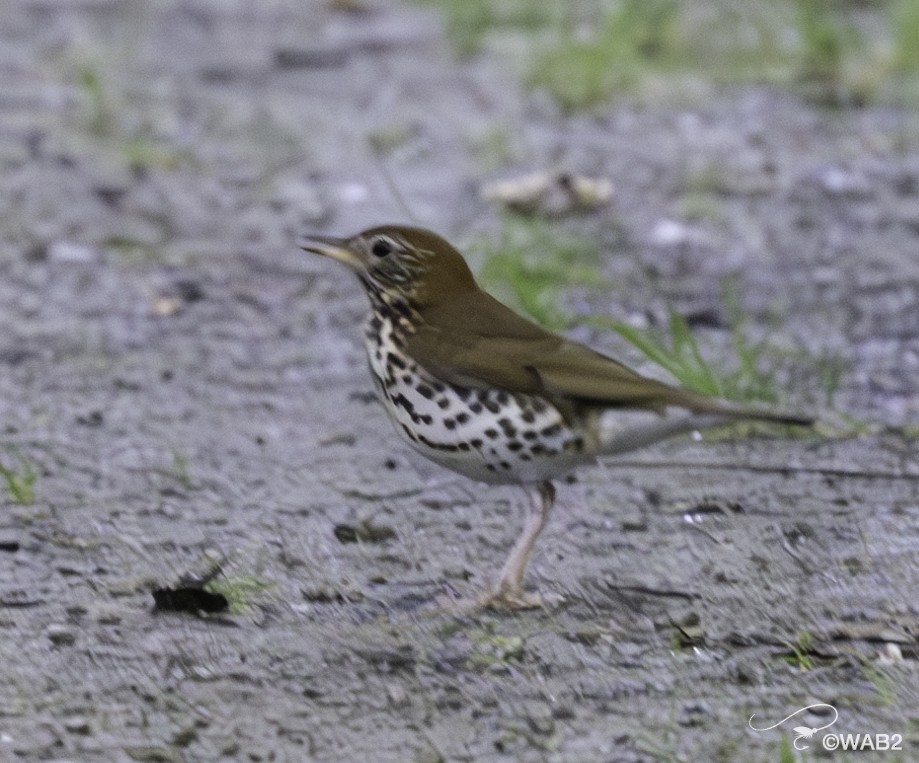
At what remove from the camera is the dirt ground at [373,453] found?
347 centimetres

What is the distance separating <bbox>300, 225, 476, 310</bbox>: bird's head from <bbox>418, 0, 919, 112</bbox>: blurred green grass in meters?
4.08

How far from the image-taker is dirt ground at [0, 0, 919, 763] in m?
3.47

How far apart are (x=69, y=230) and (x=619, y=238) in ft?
6.79

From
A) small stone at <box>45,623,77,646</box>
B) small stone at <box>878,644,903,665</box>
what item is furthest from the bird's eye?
small stone at <box>878,644,903,665</box>

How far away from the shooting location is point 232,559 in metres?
4.20

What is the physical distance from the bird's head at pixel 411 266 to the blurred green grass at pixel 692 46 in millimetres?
4077

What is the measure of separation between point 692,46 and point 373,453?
4505mm

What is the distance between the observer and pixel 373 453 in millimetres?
4980

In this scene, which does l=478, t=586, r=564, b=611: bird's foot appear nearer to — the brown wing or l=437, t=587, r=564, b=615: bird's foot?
l=437, t=587, r=564, b=615: bird's foot

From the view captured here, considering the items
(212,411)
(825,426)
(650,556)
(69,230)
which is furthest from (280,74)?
(650,556)

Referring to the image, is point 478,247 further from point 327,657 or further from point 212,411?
point 327,657
